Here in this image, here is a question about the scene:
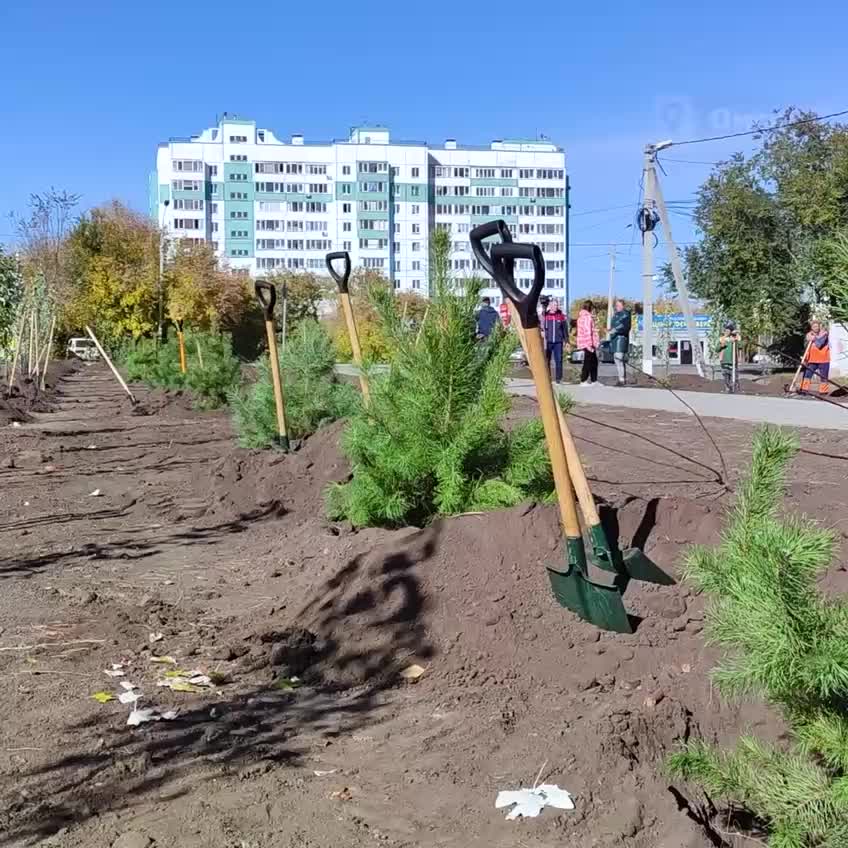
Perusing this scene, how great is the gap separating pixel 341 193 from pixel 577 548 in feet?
388

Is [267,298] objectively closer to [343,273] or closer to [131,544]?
[343,273]

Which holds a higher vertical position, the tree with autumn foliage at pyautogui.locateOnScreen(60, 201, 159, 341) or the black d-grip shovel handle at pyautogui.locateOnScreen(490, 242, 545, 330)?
the tree with autumn foliage at pyautogui.locateOnScreen(60, 201, 159, 341)

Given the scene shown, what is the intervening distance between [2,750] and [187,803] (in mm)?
870

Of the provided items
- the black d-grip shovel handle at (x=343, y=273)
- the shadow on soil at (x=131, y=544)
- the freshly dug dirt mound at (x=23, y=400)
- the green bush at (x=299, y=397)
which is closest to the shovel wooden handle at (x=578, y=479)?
the shadow on soil at (x=131, y=544)

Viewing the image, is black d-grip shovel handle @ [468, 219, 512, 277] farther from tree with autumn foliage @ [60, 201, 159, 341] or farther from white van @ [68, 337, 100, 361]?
white van @ [68, 337, 100, 361]

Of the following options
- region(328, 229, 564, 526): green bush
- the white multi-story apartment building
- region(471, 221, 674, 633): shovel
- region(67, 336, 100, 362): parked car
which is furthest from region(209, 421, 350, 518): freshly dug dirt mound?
the white multi-story apartment building

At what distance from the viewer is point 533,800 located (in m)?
3.21

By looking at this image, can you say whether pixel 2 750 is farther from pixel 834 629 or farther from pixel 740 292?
pixel 740 292

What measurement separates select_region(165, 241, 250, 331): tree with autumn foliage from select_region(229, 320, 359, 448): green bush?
30.6 meters

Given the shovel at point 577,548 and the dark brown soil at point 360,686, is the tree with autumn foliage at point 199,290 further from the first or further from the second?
Result: the shovel at point 577,548

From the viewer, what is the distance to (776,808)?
2.57 metres

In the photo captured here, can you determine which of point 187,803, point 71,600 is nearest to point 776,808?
point 187,803

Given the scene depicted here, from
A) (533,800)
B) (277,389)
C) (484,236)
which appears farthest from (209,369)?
(533,800)

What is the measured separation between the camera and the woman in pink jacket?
61.0ft
